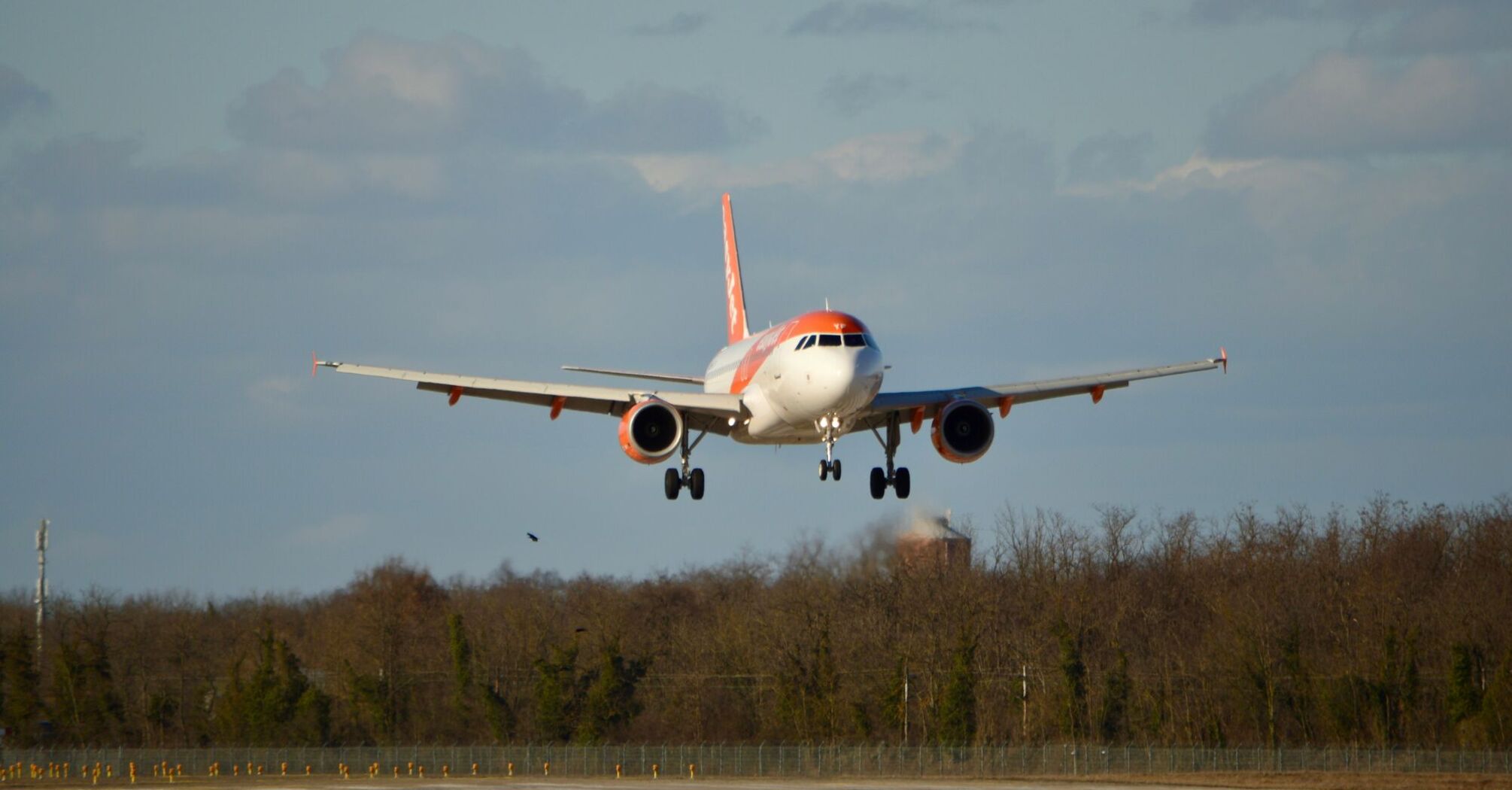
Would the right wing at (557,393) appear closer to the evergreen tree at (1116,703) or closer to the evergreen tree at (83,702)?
the evergreen tree at (1116,703)

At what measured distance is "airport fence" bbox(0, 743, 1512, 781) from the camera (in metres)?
73.3

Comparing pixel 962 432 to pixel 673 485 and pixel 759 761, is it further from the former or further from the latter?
pixel 759 761

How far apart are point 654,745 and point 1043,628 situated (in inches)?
814

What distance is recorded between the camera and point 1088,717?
8525 centimetres

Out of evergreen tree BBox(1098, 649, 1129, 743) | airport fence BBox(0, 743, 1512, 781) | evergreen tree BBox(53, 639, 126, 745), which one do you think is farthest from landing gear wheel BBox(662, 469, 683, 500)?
evergreen tree BBox(53, 639, 126, 745)

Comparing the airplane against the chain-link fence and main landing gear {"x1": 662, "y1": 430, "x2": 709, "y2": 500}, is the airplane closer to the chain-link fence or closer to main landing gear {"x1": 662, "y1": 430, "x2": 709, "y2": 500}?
main landing gear {"x1": 662, "y1": 430, "x2": 709, "y2": 500}

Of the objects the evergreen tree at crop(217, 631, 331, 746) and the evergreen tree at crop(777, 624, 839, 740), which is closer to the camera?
the evergreen tree at crop(777, 624, 839, 740)

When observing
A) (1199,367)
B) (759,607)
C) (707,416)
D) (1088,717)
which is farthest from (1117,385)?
(759,607)

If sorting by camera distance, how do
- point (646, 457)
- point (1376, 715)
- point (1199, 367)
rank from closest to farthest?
point (646, 457) < point (1199, 367) < point (1376, 715)

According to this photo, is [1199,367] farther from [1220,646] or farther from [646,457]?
[1220,646]

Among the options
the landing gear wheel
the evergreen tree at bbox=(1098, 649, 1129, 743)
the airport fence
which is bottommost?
the airport fence

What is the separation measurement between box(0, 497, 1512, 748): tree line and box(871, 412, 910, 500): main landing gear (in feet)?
83.6

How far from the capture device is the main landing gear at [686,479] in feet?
175

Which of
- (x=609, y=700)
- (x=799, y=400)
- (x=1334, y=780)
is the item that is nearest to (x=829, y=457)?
(x=799, y=400)
